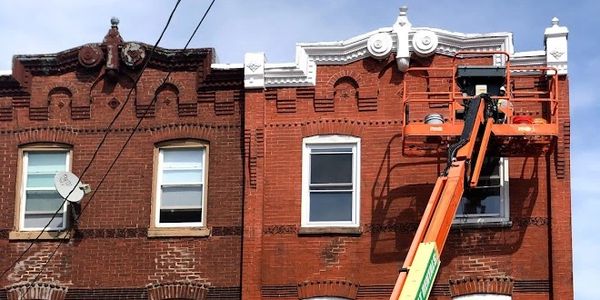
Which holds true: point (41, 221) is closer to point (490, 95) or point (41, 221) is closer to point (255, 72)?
point (255, 72)

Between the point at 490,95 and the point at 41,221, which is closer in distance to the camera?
the point at 490,95

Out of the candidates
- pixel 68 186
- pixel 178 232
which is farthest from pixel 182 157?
pixel 68 186

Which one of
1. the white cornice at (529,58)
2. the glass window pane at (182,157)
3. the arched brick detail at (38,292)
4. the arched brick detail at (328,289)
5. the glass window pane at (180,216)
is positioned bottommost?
the arched brick detail at (38,292)

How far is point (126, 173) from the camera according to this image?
23.5 metres

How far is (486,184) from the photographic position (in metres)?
22.3

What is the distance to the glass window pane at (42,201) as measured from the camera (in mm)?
23734

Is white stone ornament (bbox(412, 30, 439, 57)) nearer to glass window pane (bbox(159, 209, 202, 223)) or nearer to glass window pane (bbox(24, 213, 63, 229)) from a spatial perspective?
glass window pane (bbox(159, 209, 202, 223))

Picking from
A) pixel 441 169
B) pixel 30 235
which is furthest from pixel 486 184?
pixel 30 235

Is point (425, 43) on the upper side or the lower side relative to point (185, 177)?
upper

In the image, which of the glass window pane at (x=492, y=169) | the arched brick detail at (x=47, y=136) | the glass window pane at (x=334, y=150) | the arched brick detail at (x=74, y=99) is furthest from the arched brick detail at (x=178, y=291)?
the glass window pane at (x=492, y=169)

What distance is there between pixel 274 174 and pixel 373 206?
6.76ft

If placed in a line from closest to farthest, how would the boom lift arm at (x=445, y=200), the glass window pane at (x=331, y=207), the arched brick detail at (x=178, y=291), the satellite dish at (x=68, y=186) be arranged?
the boom lift arm at (x=445, y=200) < the arched brick detail at (x=178, y=291) < the glass window pane at (x=331, y=207) < the satellite dish at (x=68, y=186)

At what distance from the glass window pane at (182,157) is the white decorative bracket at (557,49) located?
7076 millimetres

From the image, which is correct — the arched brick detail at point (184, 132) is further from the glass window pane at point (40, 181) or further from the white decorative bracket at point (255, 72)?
the glass window pane at point (40, 181)
